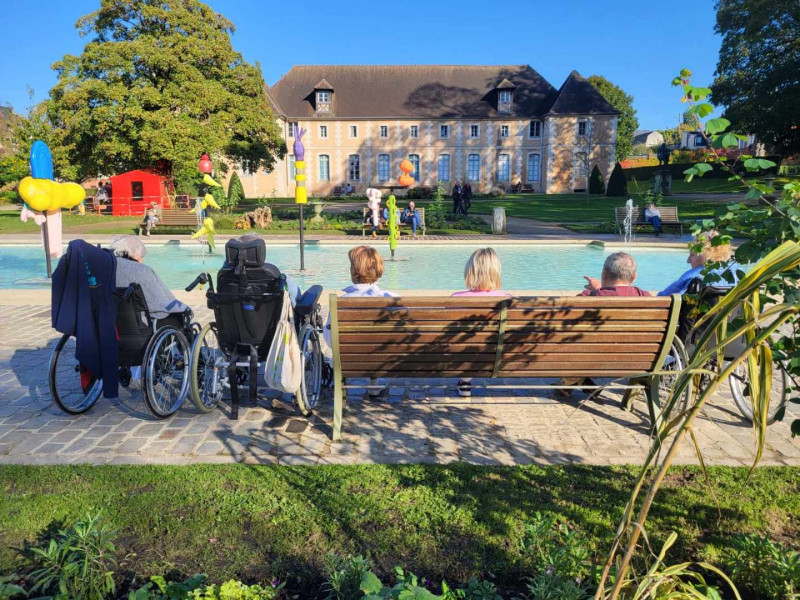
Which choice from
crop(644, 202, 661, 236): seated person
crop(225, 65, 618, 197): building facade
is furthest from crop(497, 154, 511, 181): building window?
crop(644, 202, 661, 236): seated person

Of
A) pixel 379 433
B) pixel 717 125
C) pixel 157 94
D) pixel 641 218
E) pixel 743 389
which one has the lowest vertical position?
pixel 379 433

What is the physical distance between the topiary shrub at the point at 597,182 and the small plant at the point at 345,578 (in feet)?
144

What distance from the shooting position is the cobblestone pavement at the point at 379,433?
12.1 feet

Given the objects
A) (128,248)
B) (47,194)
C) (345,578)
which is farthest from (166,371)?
(47,194)

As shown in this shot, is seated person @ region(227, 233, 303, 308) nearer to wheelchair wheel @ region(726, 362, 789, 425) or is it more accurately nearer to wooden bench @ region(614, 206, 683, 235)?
wheelchair wheel @ region(726, 362, 789, 425)

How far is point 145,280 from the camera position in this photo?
4355mm

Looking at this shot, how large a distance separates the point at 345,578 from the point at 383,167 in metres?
47.5

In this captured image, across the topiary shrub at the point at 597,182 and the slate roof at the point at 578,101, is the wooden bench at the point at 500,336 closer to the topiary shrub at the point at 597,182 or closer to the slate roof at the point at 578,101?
the topiary shrub at the point at 597,182

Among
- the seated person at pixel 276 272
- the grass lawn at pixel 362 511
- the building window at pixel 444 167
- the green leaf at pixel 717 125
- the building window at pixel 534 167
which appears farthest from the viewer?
the building window at pixel 444 167

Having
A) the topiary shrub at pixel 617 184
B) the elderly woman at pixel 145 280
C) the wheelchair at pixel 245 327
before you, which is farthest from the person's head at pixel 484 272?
the topiary shrub at pixel 617 184

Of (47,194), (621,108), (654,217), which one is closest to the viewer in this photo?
(47,194)

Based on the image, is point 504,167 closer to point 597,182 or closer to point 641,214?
point 597,182

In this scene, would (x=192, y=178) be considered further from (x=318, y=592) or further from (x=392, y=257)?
A: (x=318, y=592)

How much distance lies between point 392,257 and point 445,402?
10001 millimetres
